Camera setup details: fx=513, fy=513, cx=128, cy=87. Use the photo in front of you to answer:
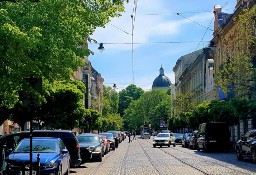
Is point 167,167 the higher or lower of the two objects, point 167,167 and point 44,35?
the lower

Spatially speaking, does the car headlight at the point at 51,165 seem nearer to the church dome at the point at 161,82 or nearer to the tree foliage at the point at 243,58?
the tree foliage at the point at 243,58

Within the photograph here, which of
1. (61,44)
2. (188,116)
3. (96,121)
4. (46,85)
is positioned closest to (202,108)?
(188,116)

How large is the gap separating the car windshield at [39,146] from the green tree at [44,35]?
1.79 metres

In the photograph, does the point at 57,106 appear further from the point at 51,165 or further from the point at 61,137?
the point at 51,165

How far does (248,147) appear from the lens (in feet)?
87.5

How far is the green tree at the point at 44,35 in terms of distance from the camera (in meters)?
12.6

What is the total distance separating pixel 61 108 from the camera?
3136 centimetres

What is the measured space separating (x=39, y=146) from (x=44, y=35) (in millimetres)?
4422

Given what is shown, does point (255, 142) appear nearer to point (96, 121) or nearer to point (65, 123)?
point (65, 123)

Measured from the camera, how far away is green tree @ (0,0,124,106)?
1259 cm

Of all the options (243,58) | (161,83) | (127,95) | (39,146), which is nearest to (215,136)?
(243,58)

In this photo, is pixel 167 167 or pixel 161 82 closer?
pixel 167 167

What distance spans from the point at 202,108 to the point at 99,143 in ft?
92.6

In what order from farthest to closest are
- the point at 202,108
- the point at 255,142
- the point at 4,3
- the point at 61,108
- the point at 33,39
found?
the point at 202,108 → the point at 61,108 → the point at 255,142 → the point at 4,3 → the point at 33,39
